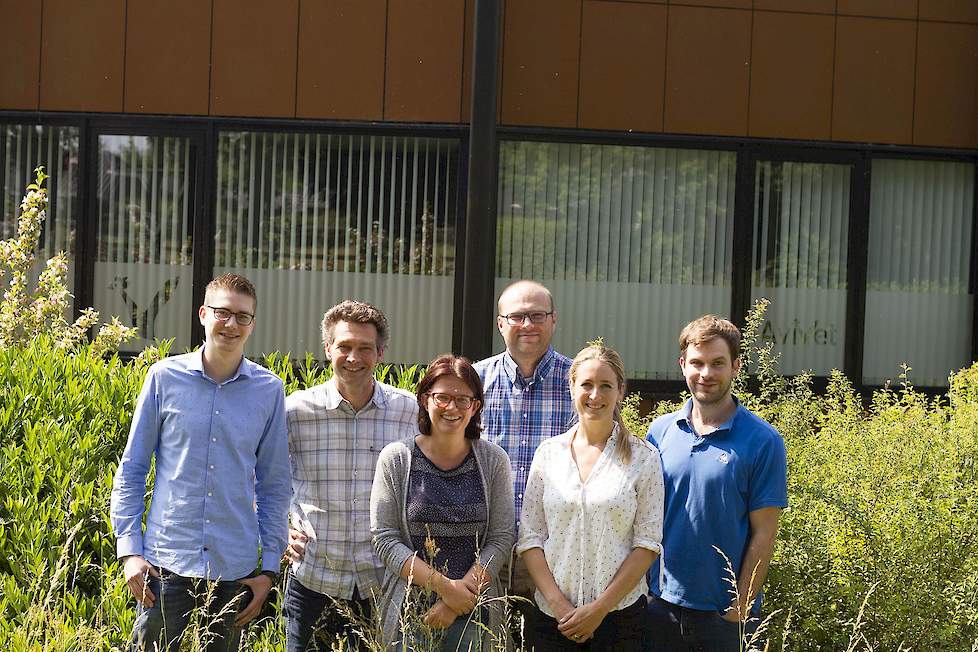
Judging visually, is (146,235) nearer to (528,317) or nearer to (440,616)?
(528,317)

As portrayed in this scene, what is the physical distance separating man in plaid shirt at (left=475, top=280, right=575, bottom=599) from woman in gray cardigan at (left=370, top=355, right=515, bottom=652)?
447 millimetres

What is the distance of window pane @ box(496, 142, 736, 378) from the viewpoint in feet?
36.3

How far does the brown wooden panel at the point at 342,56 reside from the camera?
10523 millimetres

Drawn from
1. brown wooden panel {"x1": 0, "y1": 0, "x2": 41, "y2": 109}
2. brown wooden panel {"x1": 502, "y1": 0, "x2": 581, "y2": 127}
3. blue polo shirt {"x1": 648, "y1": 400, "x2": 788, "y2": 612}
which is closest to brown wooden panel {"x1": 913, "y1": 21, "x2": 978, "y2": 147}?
brown wooden panel {"x1": 502, "y1": 0, "x2": 581, "y2": 127}

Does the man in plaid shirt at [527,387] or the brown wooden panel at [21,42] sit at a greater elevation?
the brown wooden panel at [21,42]

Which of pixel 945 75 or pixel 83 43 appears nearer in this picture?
pixel 83 43

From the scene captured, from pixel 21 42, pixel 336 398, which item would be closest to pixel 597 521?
pixel 336 398

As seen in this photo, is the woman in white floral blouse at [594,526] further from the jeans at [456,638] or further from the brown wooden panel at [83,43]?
the brown wooden panel at [83,43]

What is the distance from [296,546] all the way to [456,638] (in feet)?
2.49

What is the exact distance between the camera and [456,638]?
432 centimetres

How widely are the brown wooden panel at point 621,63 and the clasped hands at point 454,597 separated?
7.05m

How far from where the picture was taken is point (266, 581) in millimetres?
4465

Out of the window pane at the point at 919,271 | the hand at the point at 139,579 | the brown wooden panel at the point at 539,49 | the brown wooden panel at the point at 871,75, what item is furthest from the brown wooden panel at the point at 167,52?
the hand at the point at 139,579

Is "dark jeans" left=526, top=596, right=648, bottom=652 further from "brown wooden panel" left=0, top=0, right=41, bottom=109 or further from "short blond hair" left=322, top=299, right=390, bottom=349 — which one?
"brown wooden panel" left=0, top=0, right=41, bottom=109
